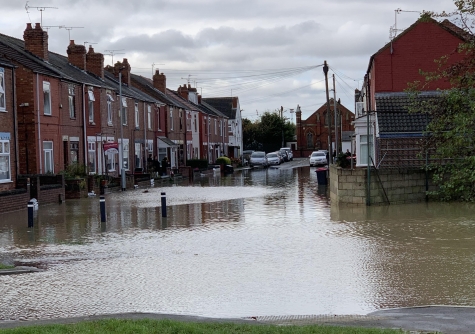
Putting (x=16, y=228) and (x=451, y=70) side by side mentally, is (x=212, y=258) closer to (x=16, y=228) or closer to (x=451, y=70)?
(x=451, y=70)

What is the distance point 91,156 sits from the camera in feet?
147

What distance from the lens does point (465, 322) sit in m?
9.48

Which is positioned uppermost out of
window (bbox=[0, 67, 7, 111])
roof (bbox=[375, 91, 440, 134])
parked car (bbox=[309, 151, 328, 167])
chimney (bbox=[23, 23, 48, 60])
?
chimney (bbox=[23, 23, 48, 60])

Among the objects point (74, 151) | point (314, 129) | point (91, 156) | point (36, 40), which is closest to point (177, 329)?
point (74, 151)

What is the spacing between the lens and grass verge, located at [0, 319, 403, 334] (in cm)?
851

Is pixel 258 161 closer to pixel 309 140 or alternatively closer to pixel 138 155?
pixel 138 155

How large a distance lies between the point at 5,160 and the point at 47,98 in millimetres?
6676

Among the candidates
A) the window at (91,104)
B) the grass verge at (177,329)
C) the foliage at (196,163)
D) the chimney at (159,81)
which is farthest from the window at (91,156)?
the grass verge at (177,329)

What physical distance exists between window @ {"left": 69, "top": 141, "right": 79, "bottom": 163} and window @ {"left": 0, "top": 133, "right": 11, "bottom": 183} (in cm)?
904

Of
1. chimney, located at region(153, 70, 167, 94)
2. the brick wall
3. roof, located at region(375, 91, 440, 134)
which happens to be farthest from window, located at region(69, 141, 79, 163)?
chimney, located at region(153, 70, 167, 94)

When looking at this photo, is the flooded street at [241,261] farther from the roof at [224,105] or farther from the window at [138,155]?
the roof at [224,105]

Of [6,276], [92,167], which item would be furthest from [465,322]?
[92,167]

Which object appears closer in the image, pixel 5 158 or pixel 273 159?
pixel 5 158

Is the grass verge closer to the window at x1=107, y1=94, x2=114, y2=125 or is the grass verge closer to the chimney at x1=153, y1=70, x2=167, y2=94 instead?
the window at x1=107, y1=94, x2=114, y2=125
